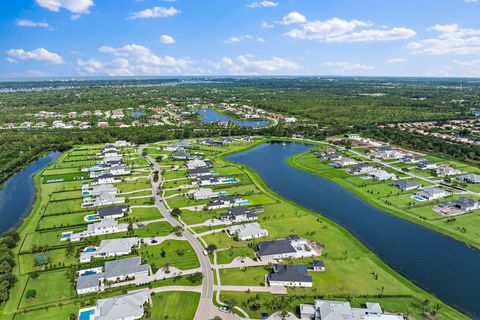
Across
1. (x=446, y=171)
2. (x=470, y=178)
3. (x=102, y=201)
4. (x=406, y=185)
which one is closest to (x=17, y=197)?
(x=102, y=201)

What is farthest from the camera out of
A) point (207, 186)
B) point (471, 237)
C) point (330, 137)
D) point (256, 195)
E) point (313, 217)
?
point (330, 137)

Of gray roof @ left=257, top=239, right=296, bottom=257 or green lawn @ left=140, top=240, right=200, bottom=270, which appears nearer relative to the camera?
green lawn @ left=140, top=240, right=200, bottom=270

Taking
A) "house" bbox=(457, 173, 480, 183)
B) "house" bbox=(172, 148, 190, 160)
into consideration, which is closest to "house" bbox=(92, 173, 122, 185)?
"house" bbox=(172, 148, 190, 160)

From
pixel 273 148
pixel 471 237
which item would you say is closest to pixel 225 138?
pixel 273 148

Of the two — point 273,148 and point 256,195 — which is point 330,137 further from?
point 256,195

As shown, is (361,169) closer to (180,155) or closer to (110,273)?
(180,155)

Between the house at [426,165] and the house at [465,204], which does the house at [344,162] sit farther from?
the house at [465,204]

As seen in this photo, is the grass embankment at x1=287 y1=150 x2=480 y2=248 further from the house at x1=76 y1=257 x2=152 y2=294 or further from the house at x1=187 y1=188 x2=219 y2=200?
the house at x1=76 y1=257 x2=152 y2=294
